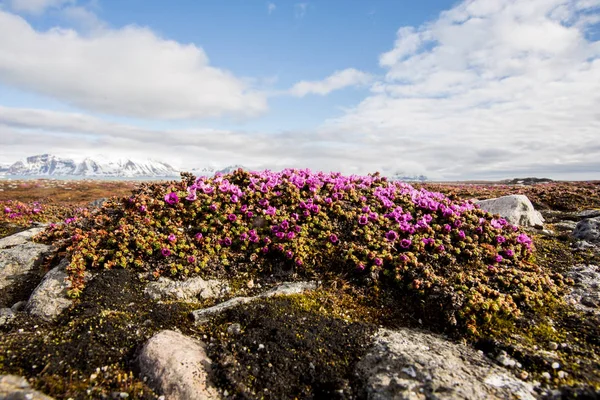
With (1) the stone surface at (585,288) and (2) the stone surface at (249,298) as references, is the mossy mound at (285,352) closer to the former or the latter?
(2) the stone surface at (249,298)

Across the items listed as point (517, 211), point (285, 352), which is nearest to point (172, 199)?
point (285, 352)

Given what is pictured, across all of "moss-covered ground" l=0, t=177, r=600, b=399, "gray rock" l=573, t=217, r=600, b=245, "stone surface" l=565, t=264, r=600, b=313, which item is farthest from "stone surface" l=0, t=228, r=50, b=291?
"gray rock" l=573, t=217, r=600, b=245

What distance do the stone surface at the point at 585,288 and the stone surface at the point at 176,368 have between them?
7.88 m

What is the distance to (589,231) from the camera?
11734mm

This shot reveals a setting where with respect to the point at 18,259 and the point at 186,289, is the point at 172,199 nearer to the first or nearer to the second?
the point at 186,289

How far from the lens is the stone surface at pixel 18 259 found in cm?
884

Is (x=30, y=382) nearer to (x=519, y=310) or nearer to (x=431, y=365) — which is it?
(x=431, y=365)

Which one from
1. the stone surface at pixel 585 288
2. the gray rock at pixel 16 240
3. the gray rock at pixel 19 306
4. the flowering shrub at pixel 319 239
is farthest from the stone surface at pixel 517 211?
the gray rock at pixel 16 240

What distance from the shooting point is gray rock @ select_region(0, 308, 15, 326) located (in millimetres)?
6836

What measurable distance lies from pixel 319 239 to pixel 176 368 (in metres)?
5.15

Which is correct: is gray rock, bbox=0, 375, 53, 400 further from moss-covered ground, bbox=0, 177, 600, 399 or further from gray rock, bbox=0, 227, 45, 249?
gray rock, bbox=0, 227, 45, 249

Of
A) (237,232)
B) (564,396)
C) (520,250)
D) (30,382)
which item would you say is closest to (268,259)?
(237,232)

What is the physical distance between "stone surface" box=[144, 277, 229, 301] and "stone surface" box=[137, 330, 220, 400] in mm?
1786

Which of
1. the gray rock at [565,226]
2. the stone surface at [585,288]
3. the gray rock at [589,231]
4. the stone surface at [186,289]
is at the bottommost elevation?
the stone surface at [186,289]
